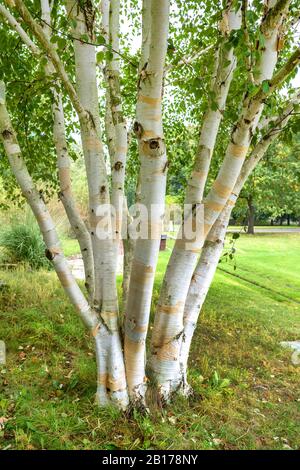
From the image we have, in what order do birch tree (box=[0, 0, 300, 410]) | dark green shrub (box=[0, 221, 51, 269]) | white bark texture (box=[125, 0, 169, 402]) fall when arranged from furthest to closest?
1. dark green shrub (box=[0, 221, 51, 269])
2. birch tree (box=[0, 0, 300, 410])
3. white bark texture (box=[125, 0, 169, 402])

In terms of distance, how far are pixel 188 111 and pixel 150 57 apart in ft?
13.1

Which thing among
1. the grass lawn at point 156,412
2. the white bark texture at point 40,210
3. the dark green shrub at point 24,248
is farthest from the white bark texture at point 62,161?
the dark green shrub at point 24,248

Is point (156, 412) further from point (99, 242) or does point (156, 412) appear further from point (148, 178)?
point (148, 178)

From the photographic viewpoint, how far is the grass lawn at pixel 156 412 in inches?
96.4

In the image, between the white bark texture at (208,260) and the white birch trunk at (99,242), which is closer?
the white birch trunk at (99,242)

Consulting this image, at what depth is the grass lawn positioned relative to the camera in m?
2.45

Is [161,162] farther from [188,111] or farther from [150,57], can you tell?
[188,111]

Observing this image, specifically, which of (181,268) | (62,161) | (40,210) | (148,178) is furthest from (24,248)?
(148,178)

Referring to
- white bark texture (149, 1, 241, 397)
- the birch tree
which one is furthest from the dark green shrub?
white bark texture (149, 1, 241, 397)

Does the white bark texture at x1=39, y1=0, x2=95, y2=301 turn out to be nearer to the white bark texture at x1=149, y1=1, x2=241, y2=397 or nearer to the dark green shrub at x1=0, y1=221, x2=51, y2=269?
the white bark texture at x1=149, y1=1, x2=241, y2=397

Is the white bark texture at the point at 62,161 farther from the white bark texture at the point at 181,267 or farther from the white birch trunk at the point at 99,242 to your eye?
the white bark texture at the point at 181,267

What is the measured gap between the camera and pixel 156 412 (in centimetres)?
271

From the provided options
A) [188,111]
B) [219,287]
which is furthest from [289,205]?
[188,111]

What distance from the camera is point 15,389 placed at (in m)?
2.93
